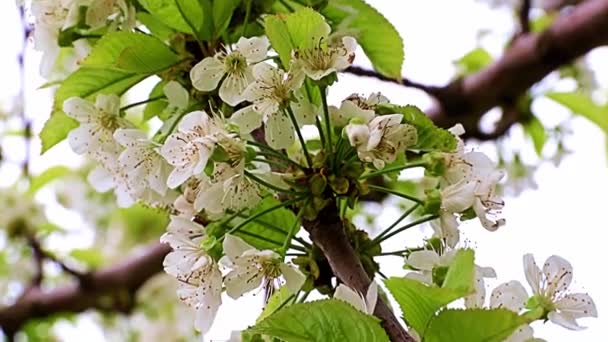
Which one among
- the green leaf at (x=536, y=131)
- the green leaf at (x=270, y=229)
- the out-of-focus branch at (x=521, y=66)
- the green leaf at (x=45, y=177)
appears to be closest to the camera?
the green leaf at (x=270, y=229)

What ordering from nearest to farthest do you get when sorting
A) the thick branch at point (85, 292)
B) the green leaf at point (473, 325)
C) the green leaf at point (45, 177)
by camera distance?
1. the green leaf at point (473, 325)
2. the thick branch at point (85, 292)
3. the green leaf at point (45, 177)

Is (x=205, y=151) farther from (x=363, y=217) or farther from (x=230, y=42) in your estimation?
(x=363, y=217)

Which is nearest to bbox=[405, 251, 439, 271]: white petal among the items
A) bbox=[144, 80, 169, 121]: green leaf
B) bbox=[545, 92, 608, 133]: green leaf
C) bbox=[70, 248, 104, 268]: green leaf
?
bbox=[144, 80, 169, 121]: green leaf

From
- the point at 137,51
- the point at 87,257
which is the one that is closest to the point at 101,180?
the point at 137,51

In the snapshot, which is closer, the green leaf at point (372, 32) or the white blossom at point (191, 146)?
the white blossom at point (191, 146)

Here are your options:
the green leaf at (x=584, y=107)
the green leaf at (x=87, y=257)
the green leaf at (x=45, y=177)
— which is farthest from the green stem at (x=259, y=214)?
the green leaf at (x=87, y=257)

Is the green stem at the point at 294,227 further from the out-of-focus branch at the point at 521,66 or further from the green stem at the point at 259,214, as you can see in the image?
the out-of-focus branch at the point at 521,66
